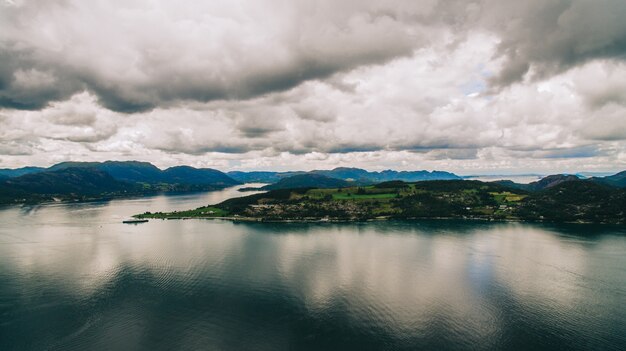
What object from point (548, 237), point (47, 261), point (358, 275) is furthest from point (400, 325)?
point (548, 237)

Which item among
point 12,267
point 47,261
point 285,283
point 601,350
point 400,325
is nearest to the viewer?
point 601,350

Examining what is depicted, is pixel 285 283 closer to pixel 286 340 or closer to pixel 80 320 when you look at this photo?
pixel 286 340

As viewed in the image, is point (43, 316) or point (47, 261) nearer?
point (43, 316)

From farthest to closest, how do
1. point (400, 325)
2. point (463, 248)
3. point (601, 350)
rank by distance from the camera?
point (463, 248), point (400, 325), point (601, 350)

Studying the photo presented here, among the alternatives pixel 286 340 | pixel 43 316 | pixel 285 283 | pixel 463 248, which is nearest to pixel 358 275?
pixel 285 283

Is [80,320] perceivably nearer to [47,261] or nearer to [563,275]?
[47,261]

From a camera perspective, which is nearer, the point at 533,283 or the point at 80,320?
the point at 80,320
